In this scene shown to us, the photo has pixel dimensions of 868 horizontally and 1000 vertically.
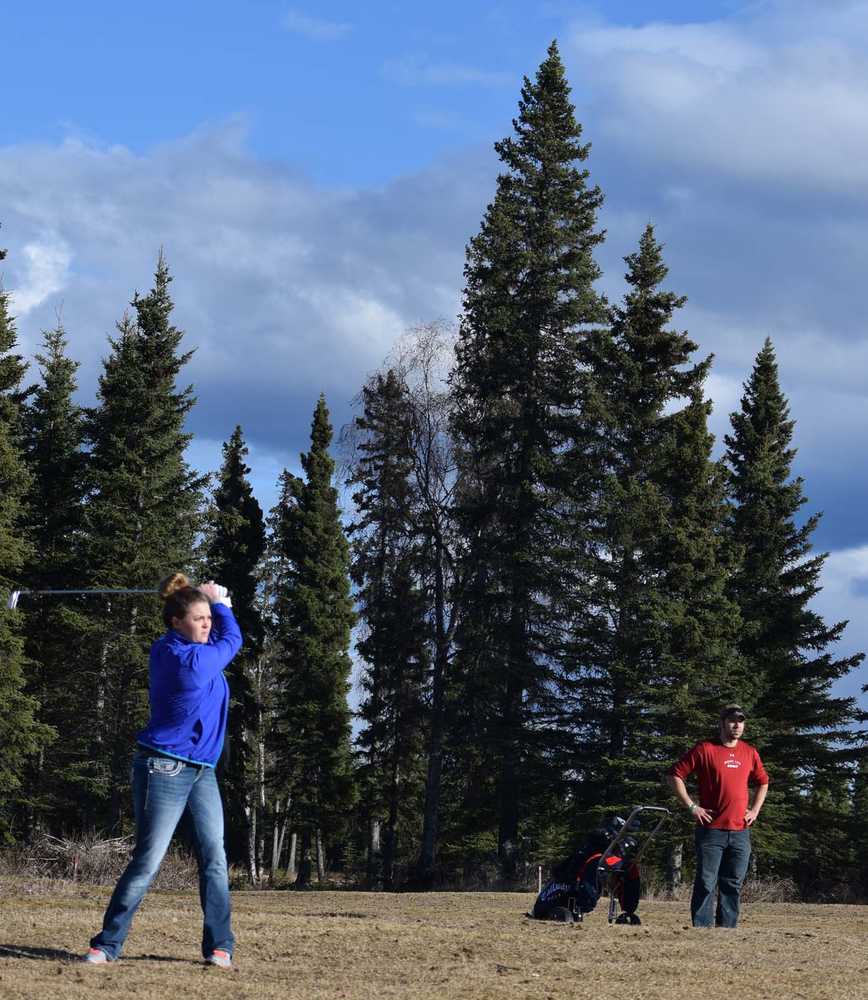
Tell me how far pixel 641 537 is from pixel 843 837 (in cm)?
1326

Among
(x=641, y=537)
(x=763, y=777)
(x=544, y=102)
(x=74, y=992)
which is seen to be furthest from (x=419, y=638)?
(x=74, y=992)

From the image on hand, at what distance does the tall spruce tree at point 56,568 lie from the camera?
42438 millimetres

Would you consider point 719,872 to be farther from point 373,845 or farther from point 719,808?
point 373,845

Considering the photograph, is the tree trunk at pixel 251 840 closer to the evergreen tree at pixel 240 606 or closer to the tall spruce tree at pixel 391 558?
the evergreen tree at pixel 240 606

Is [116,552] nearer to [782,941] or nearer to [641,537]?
[641,537]

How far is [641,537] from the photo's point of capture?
1328 inches

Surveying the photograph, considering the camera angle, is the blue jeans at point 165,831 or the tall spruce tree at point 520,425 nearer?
the blue jeans at point 165,831

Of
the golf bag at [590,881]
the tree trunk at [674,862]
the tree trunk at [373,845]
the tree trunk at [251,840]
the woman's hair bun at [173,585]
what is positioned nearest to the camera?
the woman's hair bun at [173,585]

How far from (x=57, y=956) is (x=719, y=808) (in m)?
5.64

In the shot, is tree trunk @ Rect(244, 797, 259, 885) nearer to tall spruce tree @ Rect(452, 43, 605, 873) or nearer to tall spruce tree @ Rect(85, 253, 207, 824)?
tall spruce tree @ Rect(85, 253, 207, 824)

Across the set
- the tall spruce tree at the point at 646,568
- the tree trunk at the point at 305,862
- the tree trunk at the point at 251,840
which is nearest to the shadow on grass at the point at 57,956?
the tall spruce tree at the point at 646,568

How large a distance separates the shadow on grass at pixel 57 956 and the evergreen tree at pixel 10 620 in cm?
2959

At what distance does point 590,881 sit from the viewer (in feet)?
39.8

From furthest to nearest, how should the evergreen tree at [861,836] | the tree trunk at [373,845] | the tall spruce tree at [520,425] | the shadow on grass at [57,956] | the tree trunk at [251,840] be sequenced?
the tree trunk at [373,845] < the tree trunk at [251,840] < the evergreen tree at [861,836] < the tall spruce tree at [520,425] < the shadow on grass at [57,956]
